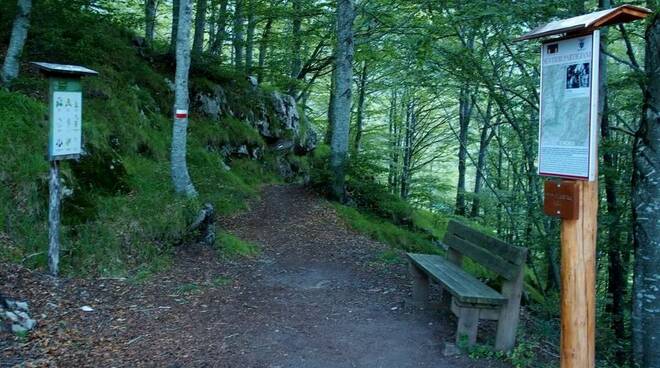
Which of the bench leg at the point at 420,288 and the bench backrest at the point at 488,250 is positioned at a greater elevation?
the bench backrest at the point at 488,250

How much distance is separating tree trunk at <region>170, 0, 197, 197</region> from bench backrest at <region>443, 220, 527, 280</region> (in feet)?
14.9

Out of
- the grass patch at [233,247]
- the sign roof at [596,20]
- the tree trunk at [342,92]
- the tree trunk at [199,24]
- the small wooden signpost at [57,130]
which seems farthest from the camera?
the tree trunk at [199,24]

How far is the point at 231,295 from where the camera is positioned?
609cm

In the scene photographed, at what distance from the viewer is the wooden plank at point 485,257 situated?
15.0 ft

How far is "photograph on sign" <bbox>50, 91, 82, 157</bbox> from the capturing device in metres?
5.64

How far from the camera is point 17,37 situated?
7562mm

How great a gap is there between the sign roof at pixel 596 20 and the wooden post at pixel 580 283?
102cm

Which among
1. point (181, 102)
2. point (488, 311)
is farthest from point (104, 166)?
point (488, 311)

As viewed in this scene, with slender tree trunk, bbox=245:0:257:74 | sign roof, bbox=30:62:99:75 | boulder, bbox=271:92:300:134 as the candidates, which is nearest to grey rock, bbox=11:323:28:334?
sign roof, bbox=30:62:99:75

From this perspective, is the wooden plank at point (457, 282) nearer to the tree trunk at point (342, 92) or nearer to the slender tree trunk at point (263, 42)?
the tree trunk at point (342, 92)

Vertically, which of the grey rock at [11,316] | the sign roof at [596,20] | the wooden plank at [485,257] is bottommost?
the grey rock at [11,316]

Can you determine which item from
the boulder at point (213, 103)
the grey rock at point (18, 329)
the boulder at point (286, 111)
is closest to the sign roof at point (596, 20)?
the grey rock at point (18, 329)

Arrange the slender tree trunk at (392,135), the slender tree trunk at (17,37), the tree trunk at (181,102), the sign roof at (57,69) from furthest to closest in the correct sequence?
the slender tree trunk at (392,135), the tree trunk at (181,102), the slender tree trunk at (17,37), the sign roof at (57,69)

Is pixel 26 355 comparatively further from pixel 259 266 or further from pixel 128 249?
pixel 259 266
